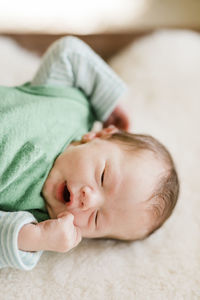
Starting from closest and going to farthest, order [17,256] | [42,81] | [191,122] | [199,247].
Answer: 1. [17,256]
2. [199,247]
3. [42,81]
4. [191,122]

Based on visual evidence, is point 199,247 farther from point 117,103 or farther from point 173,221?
point 117,103

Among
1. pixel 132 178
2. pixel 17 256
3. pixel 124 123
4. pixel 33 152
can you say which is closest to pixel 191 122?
pixel 124 123

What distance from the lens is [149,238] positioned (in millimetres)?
913

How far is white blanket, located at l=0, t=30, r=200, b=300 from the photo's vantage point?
0.78 meters

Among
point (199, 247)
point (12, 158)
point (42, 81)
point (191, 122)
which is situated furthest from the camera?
point (191, 122)

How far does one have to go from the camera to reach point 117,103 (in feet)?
3.78

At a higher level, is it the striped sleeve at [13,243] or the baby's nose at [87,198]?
the baby's nose at [87,198]

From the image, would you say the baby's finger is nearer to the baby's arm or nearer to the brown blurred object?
the baby's arm

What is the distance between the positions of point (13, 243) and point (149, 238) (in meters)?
0.36

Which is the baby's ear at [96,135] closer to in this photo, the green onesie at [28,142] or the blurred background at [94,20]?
the green onesie at [28,142]

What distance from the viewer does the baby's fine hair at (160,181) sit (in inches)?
32.7

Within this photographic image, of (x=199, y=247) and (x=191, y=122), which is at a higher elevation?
(x=191, y=122)

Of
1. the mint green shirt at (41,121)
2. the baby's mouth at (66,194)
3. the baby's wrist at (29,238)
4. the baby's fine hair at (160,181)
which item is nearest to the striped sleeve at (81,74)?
the mint green shirt at (41,121)

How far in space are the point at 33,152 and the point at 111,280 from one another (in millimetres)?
322
